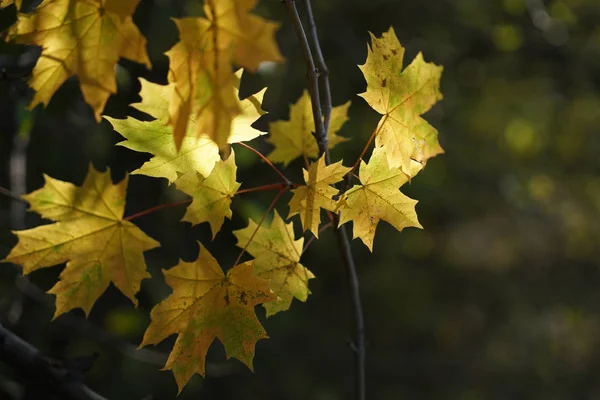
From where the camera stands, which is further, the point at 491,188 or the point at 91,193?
the point at 491,188

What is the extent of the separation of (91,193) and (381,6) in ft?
9.43

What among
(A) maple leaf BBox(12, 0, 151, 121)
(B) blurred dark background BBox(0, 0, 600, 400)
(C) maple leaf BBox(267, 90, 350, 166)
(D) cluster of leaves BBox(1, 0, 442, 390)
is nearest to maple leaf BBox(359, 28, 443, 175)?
(D) cluster of leaves BBox(1, 0, 442, 390)

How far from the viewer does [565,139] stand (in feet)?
15.8

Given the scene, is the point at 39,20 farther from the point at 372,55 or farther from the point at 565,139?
the point at 565,139

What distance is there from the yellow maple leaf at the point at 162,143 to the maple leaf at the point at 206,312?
0.11 meters

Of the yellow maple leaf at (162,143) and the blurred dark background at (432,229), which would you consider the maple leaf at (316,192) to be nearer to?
the yellow maple leaf at (162,143)

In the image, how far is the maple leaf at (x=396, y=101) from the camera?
0.83 m

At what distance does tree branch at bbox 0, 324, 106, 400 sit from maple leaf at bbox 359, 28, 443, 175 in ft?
2.04

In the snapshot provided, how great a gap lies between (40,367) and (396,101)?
0.70m

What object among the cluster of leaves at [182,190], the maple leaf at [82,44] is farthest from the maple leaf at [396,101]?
the maple leaf at [82,44]

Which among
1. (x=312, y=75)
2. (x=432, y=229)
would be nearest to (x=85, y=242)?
(x=312, y=75)

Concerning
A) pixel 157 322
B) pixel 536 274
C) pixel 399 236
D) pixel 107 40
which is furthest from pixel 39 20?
pixel 536 274

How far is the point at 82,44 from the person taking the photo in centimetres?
74

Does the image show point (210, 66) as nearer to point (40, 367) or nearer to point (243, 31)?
point (243, 31)
